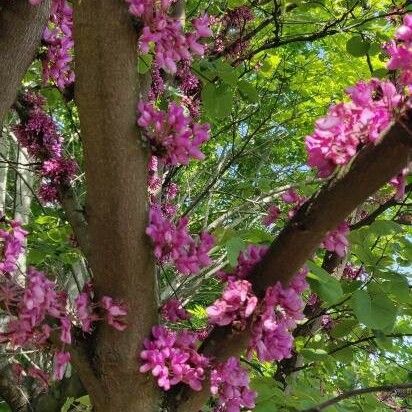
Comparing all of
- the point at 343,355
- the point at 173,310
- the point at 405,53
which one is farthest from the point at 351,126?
the point at 343,355

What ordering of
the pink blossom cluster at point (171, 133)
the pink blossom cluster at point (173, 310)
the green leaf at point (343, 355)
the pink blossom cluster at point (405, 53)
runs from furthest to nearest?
the green leaf at point (343, 355), the pink blossom cluster at point (173, 310), the pink blossom cluster at point (171, 133), the pink blossom cluster at point (405, 53)

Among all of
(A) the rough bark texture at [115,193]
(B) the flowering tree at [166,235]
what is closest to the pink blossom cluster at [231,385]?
(B) the flowering tree at [166,235]

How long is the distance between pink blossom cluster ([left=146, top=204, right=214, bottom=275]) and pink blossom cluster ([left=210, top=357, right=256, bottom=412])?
0.35 metres

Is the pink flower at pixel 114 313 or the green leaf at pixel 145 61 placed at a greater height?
the green leaf at pixel 145 61

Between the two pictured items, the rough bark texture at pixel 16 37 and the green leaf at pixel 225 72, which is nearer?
the rough bark texture at pixel 16 37

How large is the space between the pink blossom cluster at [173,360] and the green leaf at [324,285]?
446mm

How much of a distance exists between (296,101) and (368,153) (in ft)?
15.2

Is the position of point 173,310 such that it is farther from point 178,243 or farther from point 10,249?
point 10,249

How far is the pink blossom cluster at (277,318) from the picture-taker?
5.10ft

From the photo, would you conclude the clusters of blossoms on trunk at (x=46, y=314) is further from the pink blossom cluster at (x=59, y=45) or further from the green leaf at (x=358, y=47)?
the green leaf at (x=358, y=47)

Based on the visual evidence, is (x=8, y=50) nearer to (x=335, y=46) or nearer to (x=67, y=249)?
(x=67, y=249)

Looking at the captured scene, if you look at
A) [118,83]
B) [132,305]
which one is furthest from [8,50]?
[132,305]

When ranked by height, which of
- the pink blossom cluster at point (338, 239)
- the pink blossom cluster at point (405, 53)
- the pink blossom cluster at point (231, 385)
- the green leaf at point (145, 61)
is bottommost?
the pink blossom cluster at point (231, 385)

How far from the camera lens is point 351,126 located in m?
1.29
